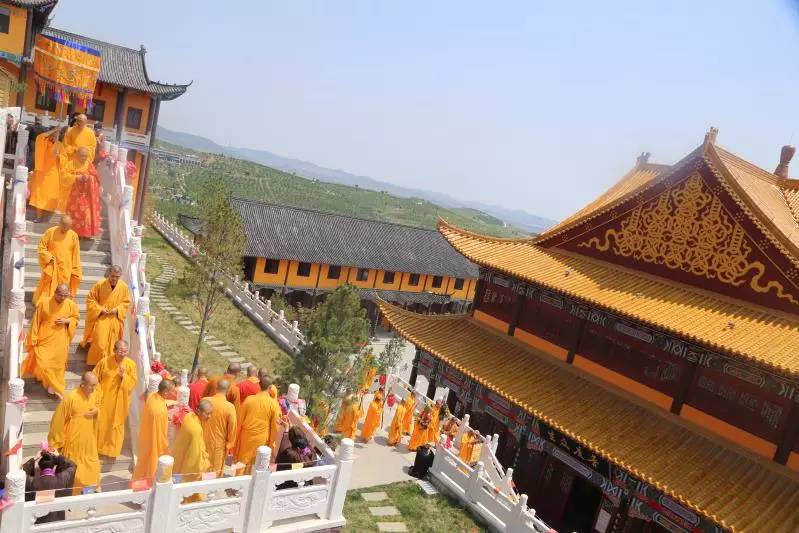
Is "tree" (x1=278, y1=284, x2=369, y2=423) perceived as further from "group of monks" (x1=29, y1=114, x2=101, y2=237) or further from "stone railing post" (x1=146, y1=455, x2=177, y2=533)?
"stone railing post" (x1=146, y1=455, x2=177, y2=533)

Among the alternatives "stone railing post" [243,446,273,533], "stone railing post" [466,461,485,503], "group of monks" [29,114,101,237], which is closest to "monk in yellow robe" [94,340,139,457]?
"stone railing post" [243,446,273,533]

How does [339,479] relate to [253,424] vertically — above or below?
below

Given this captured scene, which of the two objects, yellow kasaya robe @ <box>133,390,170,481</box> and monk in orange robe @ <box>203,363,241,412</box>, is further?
monk in orange robe @ <box>203,363,241,412</box>

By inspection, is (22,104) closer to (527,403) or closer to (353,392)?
(353,392)

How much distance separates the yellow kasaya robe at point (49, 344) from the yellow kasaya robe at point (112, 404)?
0.81 metres

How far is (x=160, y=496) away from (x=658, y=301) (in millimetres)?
11491

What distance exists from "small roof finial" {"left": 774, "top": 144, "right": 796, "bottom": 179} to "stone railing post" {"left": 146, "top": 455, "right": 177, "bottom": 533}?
60.8 ft

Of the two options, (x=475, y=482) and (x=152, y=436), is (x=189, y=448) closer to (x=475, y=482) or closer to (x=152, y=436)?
(x=152, y=436)

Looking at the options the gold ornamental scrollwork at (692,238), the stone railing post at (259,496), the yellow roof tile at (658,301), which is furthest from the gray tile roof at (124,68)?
the stone railing post at (259,496)

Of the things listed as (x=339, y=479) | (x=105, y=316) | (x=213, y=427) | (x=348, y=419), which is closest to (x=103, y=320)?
(x=105, y=316)

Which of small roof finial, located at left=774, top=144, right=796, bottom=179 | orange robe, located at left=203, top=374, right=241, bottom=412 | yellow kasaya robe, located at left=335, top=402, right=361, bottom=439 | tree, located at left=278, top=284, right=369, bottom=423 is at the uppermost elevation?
small roof finial, located at left=774, top=144, right=796, bottom=179

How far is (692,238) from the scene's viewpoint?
45.8ft

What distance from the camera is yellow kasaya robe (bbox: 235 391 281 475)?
8.44 meters

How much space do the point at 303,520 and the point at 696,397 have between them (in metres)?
9.41
